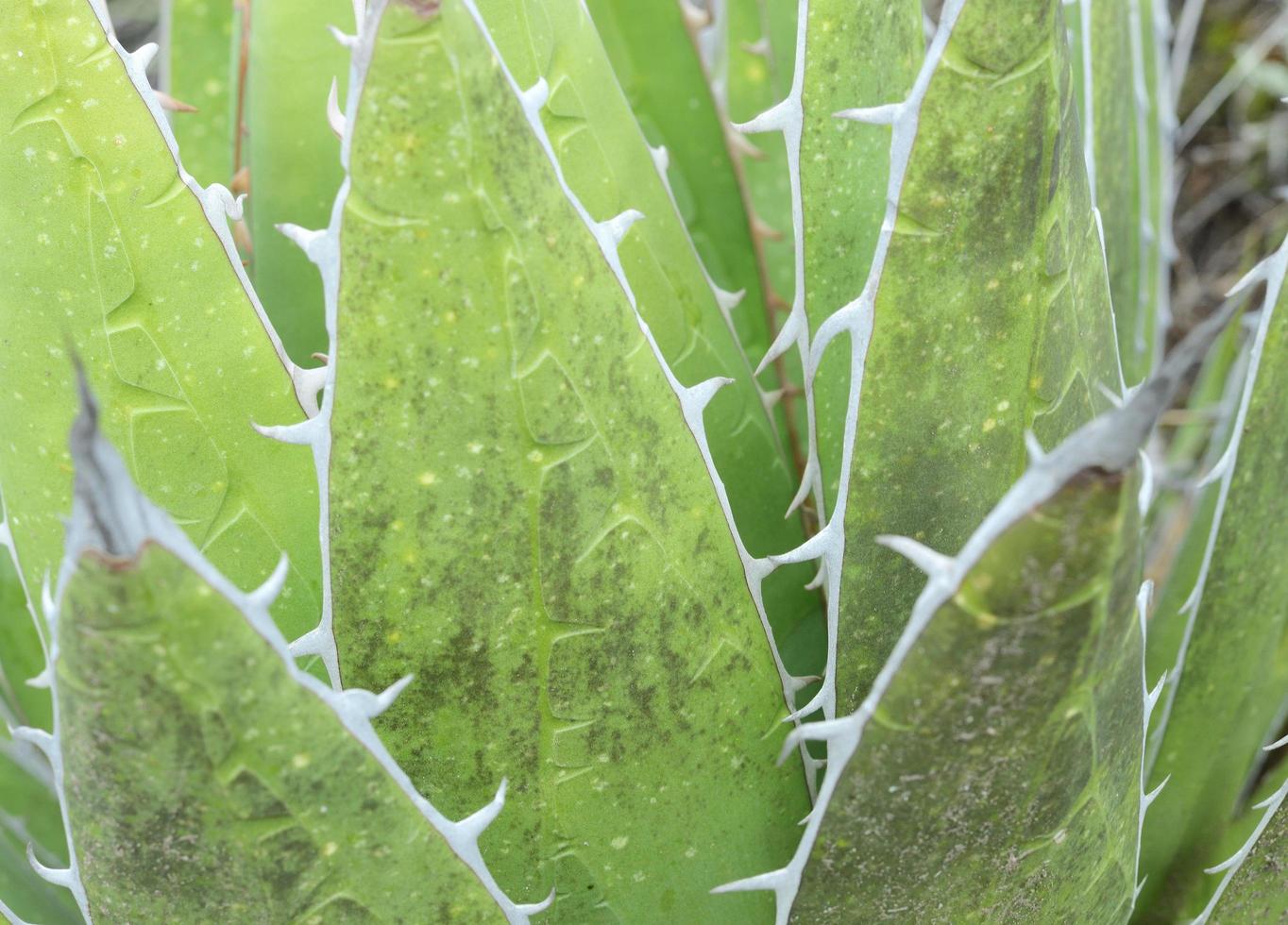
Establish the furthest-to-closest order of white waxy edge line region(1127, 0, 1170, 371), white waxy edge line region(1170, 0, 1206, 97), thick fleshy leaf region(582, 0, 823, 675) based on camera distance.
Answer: white waxy edge line region(1170, 0, 1206, 97), white waxy edge line region(1127, 0, 1170, 371), thick fleshy leaf region(582, 0, 823, 675)

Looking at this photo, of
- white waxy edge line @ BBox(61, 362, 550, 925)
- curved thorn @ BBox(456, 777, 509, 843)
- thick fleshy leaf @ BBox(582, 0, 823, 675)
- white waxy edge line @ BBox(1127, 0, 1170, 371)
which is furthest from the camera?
white waxy edge line @ BBox(1127, 0, 1170, 371)

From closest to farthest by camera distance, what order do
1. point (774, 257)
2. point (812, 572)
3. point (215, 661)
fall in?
point (215, 661) → point (812, 572) → point (774, 257)

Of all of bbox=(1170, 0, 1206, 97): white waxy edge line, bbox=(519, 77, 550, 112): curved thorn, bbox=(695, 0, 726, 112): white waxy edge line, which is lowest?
bbox=(1170, 0, 1206, 97): white waxy edge line

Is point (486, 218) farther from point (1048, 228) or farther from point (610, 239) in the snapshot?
point (1048, 228)

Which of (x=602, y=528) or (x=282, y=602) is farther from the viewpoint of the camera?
(x=282, y=602)

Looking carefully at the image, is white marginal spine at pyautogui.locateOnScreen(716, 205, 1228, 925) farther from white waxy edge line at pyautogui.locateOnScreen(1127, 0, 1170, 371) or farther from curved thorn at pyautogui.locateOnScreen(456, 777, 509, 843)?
white waxy edge line at pyautogui.locateOnScreen(1127, 0, 1170, 371)

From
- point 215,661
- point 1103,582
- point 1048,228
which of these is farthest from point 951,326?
point 215,661

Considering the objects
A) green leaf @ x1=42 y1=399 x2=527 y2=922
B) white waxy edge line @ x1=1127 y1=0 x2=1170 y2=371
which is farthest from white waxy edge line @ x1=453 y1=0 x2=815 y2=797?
white waxy edge line @ x1=1127 y1=0 x2=1170 y2=371
